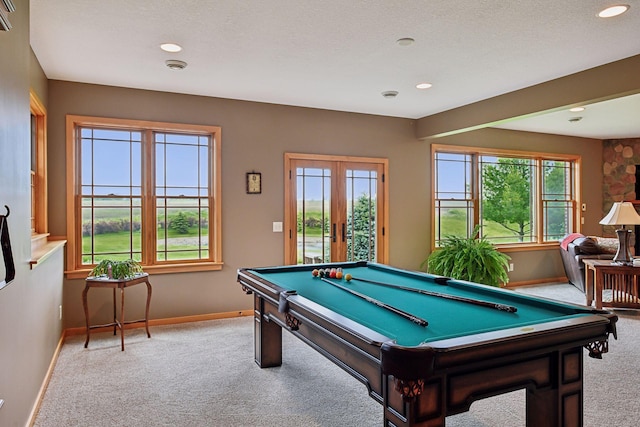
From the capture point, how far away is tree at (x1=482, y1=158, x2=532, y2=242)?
7125 millimetres

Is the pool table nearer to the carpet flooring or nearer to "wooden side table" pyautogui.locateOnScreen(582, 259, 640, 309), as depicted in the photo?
the carpet flooring

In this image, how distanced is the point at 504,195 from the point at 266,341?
207 inches

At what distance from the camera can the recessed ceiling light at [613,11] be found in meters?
2.76

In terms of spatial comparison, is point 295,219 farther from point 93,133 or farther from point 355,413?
point 355,413

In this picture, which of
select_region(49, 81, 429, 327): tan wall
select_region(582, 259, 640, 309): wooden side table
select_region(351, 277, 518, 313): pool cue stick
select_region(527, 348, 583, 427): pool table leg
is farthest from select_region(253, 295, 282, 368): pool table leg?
select_region(582, 259, 640, 309): wooden side table

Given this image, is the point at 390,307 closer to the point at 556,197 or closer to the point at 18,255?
the point at 18,255

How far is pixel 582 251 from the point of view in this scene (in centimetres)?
632

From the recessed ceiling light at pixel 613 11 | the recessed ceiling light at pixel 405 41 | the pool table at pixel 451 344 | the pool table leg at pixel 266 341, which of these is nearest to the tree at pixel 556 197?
the recessed ceiling light at pixel 613 11

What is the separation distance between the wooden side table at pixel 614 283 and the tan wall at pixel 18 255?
5.68m

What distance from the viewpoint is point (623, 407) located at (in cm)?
285

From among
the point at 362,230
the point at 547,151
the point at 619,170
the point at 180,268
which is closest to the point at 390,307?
the point at 180,268

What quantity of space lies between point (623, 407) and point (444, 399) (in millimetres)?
1957

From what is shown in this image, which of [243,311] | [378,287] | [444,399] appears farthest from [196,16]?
[243,311]

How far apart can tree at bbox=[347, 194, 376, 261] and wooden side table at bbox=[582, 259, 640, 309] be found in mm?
2721
